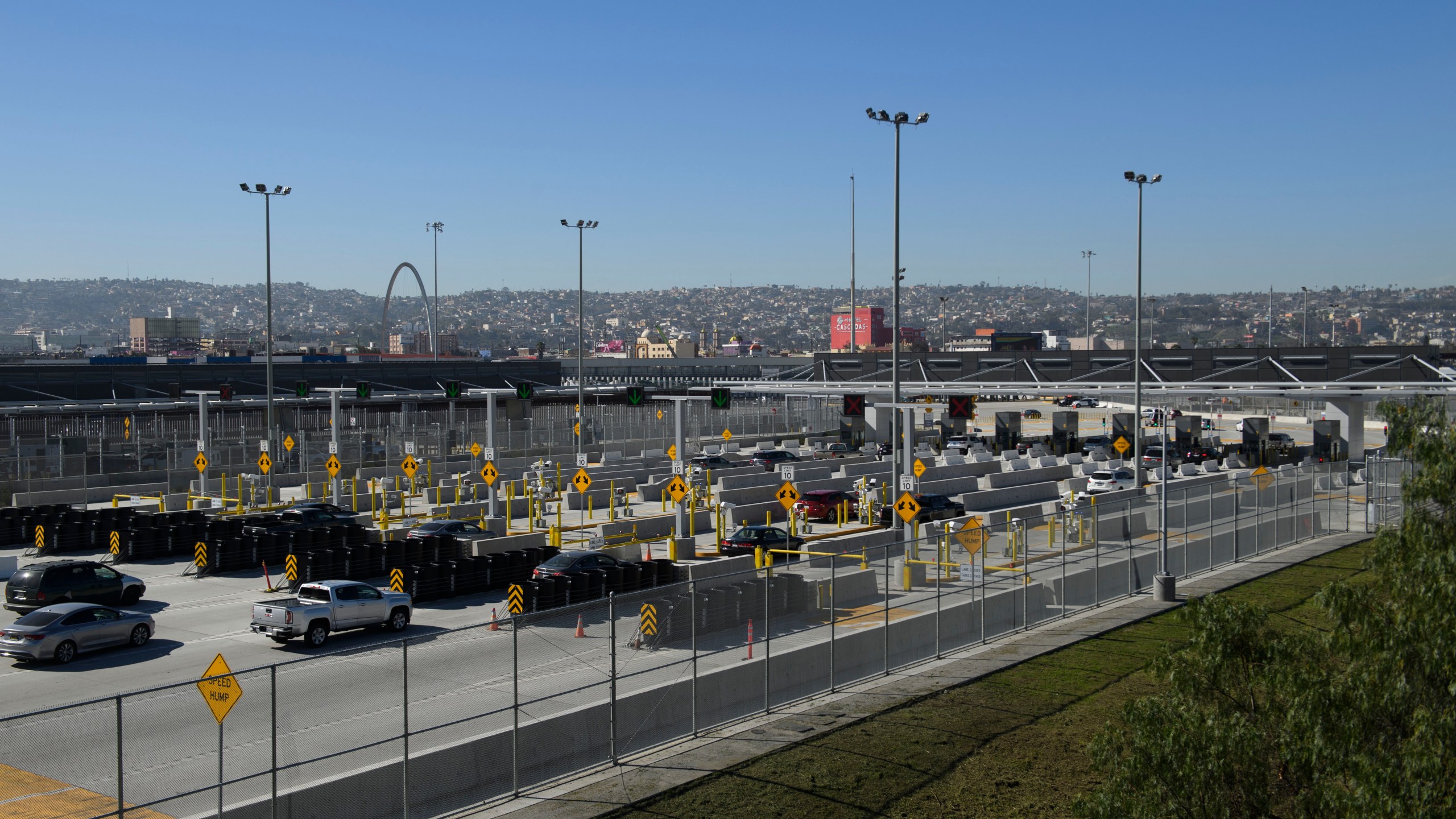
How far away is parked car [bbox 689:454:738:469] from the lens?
175 ft

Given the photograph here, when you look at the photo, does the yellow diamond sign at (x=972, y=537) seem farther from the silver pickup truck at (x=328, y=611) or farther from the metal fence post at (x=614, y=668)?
the silver pickup truck at (x=328, y=611)

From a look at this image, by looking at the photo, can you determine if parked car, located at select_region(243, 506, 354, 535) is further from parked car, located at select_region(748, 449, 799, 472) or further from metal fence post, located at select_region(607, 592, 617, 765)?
parked car, located at select_region(748, 449, 799, 472)

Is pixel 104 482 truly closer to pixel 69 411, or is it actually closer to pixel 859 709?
pixel 69 411

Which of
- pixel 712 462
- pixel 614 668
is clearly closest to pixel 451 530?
pixel 614 668

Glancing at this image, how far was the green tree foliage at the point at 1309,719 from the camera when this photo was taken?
8273mm

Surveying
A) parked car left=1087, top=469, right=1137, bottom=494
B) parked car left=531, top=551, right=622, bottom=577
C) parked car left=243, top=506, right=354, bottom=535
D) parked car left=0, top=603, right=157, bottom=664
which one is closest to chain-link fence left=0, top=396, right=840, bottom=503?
parked car left=243, top=506, right=354, bottom=535

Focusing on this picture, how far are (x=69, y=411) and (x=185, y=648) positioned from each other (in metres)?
42.8

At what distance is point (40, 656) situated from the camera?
19734 mm

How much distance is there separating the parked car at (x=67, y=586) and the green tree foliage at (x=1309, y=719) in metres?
22.6

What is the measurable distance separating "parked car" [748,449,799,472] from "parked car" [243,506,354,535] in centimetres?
2267

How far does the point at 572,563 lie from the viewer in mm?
26188

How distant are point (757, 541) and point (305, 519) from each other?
47.0 feet

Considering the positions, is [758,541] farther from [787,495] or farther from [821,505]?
[821,505]

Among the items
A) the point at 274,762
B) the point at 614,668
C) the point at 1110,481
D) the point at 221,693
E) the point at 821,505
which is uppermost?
Result: the point at 221,693
